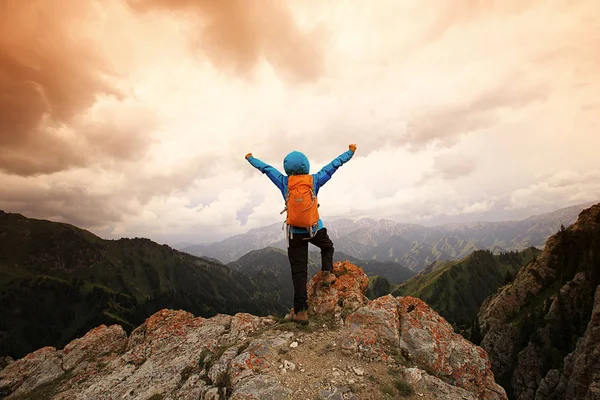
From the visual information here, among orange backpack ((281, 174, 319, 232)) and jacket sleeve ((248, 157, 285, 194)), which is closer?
orange backpack ((281, 174, 319, 232))

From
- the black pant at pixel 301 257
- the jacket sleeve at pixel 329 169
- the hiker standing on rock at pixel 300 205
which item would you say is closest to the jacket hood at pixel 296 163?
the hiker standing on rock at pixel 300 205

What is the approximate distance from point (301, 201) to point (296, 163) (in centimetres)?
159

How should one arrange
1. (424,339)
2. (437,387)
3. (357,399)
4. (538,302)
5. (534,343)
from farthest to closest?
(538,302)
(534,343)
(424,339)
(437,387)
(357,399)

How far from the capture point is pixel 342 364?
8484 millimetres

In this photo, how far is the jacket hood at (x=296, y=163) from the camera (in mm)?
10016

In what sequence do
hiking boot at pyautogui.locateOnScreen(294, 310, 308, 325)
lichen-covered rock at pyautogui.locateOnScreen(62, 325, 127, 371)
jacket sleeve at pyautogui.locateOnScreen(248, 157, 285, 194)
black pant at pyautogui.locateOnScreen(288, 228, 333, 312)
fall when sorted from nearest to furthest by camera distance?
1. black pant at pyautogui.locateOnScreen(288, 228, 333, 312)
2. jacket sleeve at pyautogui.locateOnScreen(248, 157, 285, 194)
3. hiking boot at pyautogui.locateOnScreen(294, 310, 308, 325)
4. lichen-covered rock at pyautogui.locateOnScreen(62, 325, 127, 371)

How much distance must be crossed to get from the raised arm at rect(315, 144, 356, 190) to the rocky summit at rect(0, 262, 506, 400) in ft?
19.5

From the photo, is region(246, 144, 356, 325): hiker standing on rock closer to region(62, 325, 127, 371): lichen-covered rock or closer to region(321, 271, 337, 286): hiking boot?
region(321, 271, 337, 286): hiking boot

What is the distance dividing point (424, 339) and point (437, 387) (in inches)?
88.0

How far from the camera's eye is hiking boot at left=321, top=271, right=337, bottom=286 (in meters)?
12.8

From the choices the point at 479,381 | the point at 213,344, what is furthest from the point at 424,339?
the point at 213,344

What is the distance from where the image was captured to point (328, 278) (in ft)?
42.3

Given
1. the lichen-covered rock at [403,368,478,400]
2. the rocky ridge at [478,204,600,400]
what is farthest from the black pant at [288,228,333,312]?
the rocky ridge at [478,204,600,400]

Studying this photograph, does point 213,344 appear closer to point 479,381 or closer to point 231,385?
point 231,385
